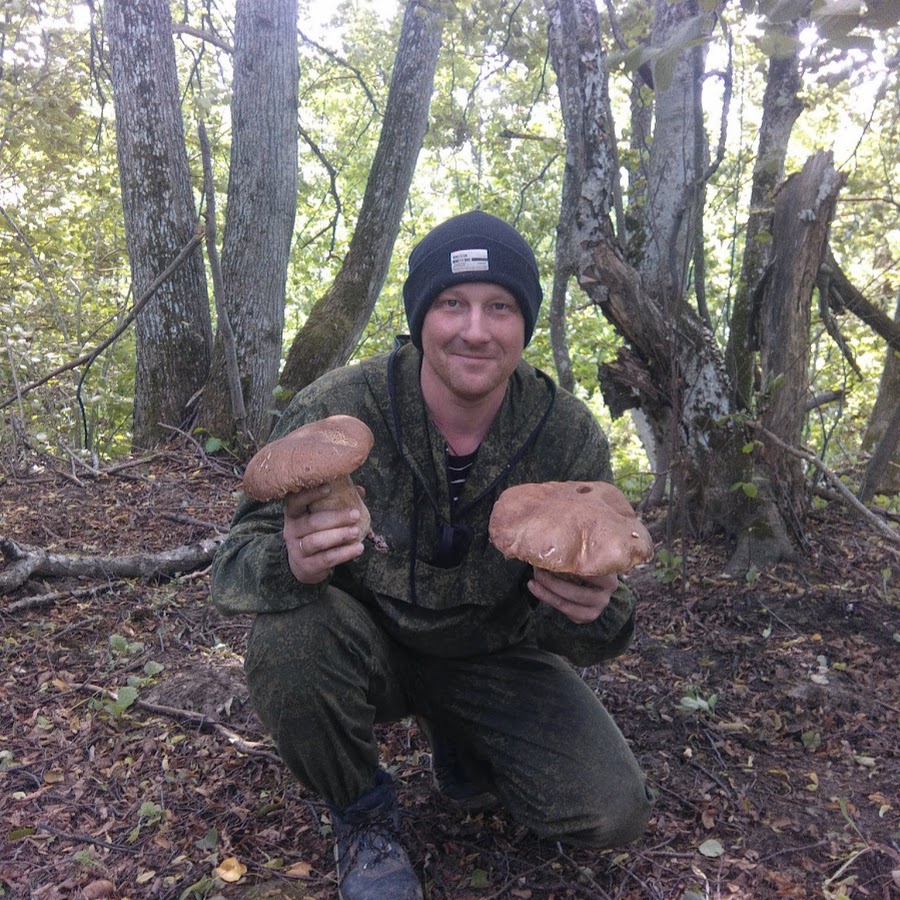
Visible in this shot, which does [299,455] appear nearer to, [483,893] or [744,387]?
[483,893]

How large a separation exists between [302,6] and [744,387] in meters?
12.1

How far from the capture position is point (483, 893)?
96.3 inches

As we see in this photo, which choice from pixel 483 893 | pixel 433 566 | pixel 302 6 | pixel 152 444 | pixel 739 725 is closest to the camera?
pixel 483 893

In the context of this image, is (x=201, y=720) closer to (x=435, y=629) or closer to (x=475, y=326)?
(x=435, y=629)

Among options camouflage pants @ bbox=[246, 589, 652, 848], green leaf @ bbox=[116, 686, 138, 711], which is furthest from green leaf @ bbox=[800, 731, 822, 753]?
green leaf @ bbox=[116, 686, 138, 711]

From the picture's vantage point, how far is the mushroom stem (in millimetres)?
2178

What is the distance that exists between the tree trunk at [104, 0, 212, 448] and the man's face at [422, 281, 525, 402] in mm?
5009

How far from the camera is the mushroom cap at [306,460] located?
208 centimetres

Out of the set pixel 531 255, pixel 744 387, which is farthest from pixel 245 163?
pixel 531 255

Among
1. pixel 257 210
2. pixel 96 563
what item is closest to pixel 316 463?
pixel 96 563

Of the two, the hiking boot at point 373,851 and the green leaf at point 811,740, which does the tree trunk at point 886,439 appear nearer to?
the green leaf at point 811,740

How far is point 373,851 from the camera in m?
2.42

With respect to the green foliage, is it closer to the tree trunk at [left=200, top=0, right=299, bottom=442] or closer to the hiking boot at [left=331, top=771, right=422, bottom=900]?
the tree trunk at [left=200, top=0, right=299, bottom=442]

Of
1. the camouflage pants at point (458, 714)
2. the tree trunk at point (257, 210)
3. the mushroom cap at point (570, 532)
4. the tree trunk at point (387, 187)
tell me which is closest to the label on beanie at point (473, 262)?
the mushroom cap at point (570, 532)
